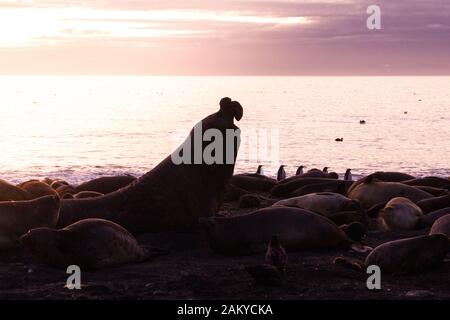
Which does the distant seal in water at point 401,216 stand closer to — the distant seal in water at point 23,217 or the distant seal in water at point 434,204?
the distant seal in water at point 434,204

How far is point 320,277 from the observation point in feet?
25.4

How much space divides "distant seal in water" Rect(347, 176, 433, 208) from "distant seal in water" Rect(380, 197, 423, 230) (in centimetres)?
180

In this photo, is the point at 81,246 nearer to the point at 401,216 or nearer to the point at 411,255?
the point at 411,255

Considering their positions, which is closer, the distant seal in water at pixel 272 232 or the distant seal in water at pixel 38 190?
the distant seal in water at pixel 272 232

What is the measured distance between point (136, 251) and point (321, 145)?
139ft

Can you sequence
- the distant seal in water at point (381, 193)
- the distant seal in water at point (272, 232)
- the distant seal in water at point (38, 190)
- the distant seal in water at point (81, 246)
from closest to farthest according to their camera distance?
1. the distant seal in water at point (81, 246)
2. the distant seal in water at point (272, 232)
3. the distant seal in water at point (38, 190)
4. the distant seal in water at point (381, 193)

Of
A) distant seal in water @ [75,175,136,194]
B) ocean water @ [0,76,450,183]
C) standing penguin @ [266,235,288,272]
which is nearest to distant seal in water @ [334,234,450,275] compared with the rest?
standing penguin @ [266,235,288,272]

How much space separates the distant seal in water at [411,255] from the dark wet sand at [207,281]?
Answer: 0.12 m

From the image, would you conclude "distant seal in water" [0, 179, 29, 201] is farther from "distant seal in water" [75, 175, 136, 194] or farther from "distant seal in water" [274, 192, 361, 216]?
"distant seal in water" [274, 192, 361, 216]

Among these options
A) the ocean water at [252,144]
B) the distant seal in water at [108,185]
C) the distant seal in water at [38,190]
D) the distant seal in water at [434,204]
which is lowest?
the ocean water at [252,144]

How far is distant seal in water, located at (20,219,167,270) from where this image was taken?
8.30 meters

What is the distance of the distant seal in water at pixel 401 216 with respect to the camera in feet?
35.3

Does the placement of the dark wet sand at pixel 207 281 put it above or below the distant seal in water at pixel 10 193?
below

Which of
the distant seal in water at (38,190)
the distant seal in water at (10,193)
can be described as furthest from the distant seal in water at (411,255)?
the distant seal in water at (38,190)
